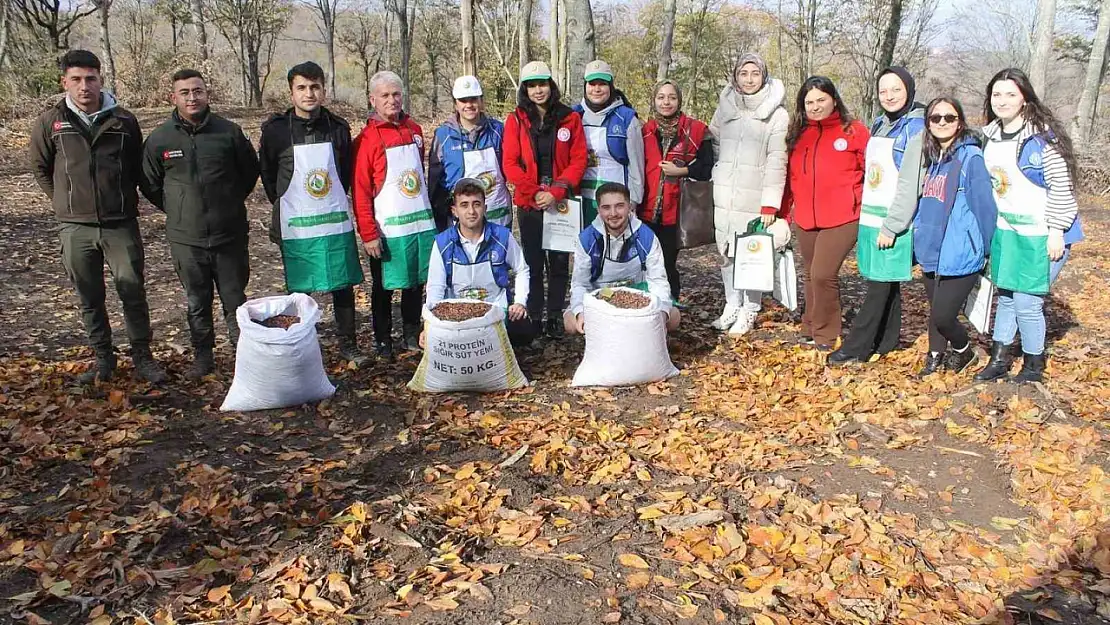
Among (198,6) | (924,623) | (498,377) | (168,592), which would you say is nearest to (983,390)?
(924,623)

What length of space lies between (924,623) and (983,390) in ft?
7.26

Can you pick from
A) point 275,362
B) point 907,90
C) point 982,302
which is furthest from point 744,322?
point 275,362

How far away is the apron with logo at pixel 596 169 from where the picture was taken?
Answer: 5.31 metres

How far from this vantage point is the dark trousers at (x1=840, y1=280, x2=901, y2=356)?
488cm

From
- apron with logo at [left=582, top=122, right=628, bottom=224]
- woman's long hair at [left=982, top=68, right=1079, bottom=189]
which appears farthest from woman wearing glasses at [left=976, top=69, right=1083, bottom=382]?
apron with logo at [left=582, top=122, right=628, bottom=224]

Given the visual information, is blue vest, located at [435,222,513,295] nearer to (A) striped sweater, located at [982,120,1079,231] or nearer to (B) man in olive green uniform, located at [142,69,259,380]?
(B) man in olive green uniform, located at [142,69,259,380]

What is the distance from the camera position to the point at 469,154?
5.02 metres

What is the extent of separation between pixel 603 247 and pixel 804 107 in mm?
1550

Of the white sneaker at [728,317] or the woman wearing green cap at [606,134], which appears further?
the white sneaker at [728,317]

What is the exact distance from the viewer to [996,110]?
412 centimetres

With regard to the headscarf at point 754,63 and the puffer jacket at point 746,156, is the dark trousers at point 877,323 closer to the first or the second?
the puffer jacket at point 746,156

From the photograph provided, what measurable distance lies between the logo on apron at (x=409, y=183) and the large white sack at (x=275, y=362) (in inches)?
36.4

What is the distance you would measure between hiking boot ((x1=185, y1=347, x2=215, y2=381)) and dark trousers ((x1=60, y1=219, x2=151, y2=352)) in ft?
1.06

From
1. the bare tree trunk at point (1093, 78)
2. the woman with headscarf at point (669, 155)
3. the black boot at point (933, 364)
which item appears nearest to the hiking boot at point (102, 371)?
the woman with headscarf at point (669, 155)
